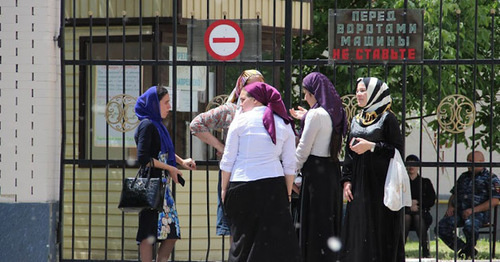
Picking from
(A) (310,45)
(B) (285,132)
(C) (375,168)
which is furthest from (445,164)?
(A) (310,45)

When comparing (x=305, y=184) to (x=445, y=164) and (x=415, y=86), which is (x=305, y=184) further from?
(x=415, y=86)

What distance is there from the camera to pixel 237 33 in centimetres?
734

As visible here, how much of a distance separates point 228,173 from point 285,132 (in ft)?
1.60

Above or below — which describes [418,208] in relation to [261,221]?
below

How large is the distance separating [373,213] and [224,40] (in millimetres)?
1905

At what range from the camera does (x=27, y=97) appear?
745 cm

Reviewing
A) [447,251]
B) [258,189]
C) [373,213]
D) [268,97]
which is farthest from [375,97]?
[447,251]

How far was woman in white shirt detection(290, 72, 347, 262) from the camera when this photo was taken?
6.69 meters

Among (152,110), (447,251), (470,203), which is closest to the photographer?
(152,110)

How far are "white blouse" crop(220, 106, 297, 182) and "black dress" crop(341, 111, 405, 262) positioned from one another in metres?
0.87

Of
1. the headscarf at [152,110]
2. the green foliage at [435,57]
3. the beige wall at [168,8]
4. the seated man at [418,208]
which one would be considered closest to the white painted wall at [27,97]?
the headscarf at [152,110]

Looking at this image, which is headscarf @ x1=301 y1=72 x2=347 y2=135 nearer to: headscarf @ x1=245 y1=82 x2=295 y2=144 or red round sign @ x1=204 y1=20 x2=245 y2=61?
headscarf @ x1=245 y1=82 x2=295 y2=144

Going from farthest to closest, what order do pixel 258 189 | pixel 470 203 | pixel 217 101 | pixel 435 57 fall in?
1. pixel 435 57
2. pixel 470 203
3. pixel 217 101
4. pixel 258 189

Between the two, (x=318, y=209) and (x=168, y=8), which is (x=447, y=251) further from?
(x=318, y=209)
